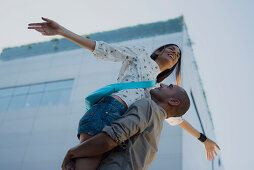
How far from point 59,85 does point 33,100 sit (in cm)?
111

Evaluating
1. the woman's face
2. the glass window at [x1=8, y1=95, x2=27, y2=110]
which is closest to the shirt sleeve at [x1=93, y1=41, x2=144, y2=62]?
the woman's face

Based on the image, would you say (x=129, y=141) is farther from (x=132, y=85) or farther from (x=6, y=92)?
(x=6, y=92)

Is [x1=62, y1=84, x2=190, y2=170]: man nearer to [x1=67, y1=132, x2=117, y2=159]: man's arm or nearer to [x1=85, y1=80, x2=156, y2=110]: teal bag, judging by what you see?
[x1=67, y1=132, x2=117, y2=159]: man's arm

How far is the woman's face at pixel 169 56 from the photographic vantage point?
263 cm

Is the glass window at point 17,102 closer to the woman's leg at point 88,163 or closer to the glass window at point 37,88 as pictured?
the glass window at point 37,88

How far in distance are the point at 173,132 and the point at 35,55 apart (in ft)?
23.5

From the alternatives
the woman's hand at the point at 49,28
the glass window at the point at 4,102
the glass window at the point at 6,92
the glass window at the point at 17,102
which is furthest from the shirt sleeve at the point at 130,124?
the glass window at the point at 6,92

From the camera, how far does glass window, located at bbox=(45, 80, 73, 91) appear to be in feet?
34.5

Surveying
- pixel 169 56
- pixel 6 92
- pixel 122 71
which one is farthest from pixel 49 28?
pixel 6 92

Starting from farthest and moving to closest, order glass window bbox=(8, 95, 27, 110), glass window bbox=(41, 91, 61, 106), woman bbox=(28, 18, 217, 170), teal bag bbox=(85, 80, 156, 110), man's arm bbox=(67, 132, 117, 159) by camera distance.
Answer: glass window bbox=(8, 95, 27, 110)
glass window bbox=(41, 91, 61, 106)
teal bag bbox=(85, 80, 156, 110)
woman bbox=(28, 18, 217, 170)
man's arm bbox=(67, 132, 117, 159)

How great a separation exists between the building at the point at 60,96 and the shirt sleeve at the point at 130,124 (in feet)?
19.2

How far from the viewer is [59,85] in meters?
10.7

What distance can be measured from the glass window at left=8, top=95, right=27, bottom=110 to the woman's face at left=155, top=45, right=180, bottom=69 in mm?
9004

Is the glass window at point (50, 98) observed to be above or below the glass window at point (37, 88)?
below
